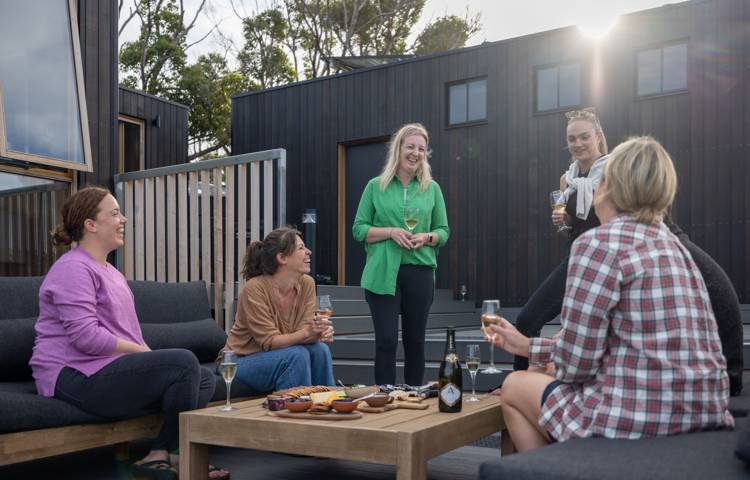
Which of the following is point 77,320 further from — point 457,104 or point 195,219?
point 457,104

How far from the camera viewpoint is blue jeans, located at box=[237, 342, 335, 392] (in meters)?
3.81

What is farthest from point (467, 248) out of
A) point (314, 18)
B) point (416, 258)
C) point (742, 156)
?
point (314, 18)

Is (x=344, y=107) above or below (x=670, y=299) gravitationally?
above

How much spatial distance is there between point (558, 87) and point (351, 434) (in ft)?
25.7

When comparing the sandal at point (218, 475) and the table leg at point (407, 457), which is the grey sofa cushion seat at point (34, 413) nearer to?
the sandal at point (218, 475)

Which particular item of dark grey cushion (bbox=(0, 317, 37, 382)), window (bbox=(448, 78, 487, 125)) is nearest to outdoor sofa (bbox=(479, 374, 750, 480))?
dark grey cushion (bbox=(0, 317, 37, 382))

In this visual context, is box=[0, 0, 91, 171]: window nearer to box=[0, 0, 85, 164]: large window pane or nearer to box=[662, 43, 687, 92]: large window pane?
box=[0, 0, 85, 164]: large window pane

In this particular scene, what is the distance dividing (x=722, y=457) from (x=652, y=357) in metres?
0.28

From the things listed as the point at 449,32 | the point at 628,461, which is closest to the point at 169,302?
the point at 628,461

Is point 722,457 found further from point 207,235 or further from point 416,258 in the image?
point 207,235

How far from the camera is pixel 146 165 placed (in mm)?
11961

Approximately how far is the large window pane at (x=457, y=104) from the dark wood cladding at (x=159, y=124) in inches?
181

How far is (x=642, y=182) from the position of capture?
2.09 metres

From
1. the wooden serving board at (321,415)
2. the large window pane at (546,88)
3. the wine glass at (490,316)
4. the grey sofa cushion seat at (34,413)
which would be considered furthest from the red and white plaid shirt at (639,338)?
the large window pane at (546,88)
